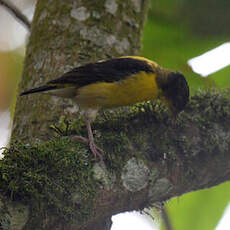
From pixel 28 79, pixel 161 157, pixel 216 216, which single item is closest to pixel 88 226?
pixel 161 157

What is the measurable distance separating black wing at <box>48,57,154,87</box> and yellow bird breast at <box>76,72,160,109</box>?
41 mm

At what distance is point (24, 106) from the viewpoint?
3107 millimetres

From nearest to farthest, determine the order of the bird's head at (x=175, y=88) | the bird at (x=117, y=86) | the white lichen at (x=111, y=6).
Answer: the bird at (x=117, y=86) < the bird's head at (x=175, y=88) < the white lichen at (x=111, y=6)

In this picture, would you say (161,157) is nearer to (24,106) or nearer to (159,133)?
(159,133)

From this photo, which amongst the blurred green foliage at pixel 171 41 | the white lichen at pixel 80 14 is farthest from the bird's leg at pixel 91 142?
the blurred green foliage at pixel 171 41

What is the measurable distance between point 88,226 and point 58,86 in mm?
1029

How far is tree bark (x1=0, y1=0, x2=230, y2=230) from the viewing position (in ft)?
6.90

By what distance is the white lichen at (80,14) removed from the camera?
3266 millimetres

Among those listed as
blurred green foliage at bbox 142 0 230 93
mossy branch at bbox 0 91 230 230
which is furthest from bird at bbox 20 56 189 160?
blurred green foliage at bbox 142 0 230 93

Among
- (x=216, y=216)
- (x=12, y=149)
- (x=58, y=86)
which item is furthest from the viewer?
(x=216, y=216)

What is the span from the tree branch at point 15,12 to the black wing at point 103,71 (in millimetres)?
1091

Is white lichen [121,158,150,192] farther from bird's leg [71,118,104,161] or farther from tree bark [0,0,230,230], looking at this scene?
bird's leg [71,118,104,161]

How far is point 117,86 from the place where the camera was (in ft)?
10.9

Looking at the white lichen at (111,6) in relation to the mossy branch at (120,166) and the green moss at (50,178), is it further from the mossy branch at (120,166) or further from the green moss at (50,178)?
the green moss at (50,178)
